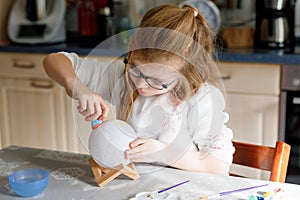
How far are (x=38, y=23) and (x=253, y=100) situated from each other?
1284 mm

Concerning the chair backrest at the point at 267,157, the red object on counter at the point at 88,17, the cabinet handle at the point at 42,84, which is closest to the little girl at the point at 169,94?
the chair backrest at the point at 267,157

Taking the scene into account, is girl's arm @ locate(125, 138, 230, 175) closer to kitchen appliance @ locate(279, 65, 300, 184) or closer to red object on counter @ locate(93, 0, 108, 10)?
kitchen appliance @ locate(279, 65, 300, 184)

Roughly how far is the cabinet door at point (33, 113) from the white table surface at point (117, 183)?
1.34m

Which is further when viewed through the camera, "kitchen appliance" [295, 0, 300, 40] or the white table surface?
"kitchen appliance" [295, 0, 300, 40]

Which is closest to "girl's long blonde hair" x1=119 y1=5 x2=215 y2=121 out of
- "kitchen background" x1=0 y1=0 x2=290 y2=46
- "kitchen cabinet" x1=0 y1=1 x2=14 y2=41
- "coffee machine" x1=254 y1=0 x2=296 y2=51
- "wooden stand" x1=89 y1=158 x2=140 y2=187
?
"wooden stand" x1=89 y1=158 x2=140 y2=187

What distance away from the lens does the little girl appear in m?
1.01

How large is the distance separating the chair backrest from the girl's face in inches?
14.2

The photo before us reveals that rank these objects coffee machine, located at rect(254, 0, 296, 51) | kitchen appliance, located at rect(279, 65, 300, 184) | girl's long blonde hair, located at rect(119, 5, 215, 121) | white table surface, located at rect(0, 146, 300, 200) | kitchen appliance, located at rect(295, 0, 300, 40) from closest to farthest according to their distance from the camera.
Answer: girl's long blonde hair, located at rect(119, 5, 215, 121) → white table surface, located at rect(0, 146, 300, 200) → kitchen appliance, located at rect(279, 65, 300, 184) → coffee machine, located at rect(254, 0, 296, 51) → kitchen appliance, located at rect(295, 0, 300, 40)

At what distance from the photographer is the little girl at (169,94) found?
3.32 ft

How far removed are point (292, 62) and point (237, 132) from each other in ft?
1.38

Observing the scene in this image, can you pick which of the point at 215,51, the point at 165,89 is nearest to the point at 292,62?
the point at 215,51

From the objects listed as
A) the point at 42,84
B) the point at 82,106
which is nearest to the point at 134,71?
the point at 82,106

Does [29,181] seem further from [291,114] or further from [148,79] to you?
[291,114]

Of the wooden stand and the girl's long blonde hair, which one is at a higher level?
the girl's long blonde hair
